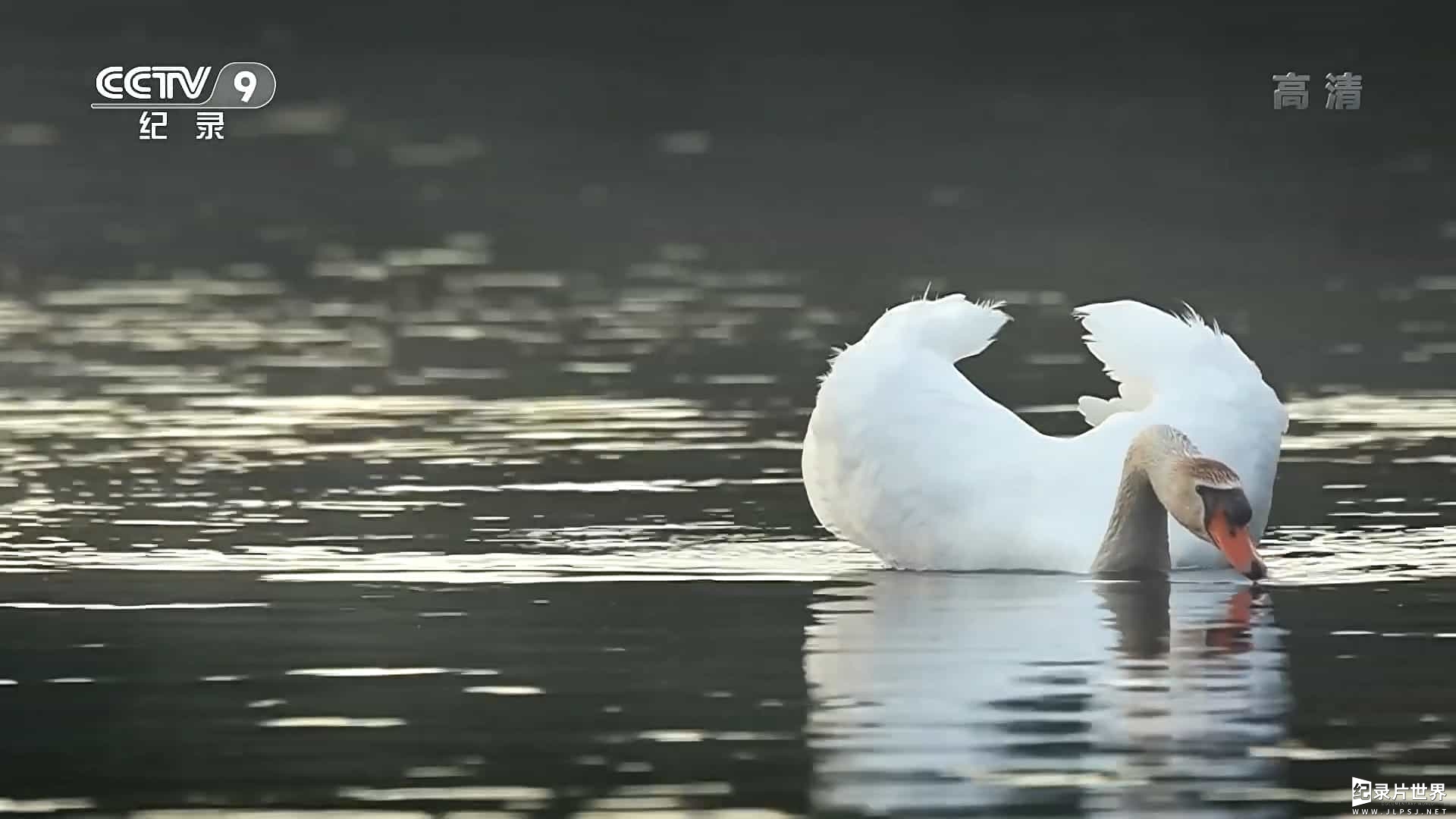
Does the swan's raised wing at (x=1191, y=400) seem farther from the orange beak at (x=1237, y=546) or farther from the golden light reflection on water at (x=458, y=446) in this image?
the orange beak at (x=1237, y=546)

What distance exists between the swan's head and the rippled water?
17cm

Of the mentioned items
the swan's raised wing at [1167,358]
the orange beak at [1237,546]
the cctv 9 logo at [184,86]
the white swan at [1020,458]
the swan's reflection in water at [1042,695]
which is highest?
the cctv 9 logo at [184,86]

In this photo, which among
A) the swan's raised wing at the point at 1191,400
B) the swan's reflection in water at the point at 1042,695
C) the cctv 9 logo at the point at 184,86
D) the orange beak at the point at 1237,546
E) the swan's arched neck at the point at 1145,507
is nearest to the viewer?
the swan's reflection in water at the point at 1042,695

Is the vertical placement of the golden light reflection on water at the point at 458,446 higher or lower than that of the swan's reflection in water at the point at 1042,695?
higher

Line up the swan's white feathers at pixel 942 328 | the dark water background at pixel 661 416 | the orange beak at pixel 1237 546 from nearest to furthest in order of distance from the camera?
1. the dark water background at pixel 661 416
2. the orange beak at pixel 1237 546
3. the swan's white feathers at pixel 942 328

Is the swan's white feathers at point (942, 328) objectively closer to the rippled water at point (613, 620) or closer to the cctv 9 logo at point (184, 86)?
the rippled water at point (613, 620)

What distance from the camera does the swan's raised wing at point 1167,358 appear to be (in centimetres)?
1655

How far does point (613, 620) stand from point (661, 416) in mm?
6884

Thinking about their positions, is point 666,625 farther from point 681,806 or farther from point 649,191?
point 649,191

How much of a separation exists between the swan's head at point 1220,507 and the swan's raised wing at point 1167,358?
100 centimetres

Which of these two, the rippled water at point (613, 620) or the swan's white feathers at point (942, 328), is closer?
the rippled water at point (613, 620)

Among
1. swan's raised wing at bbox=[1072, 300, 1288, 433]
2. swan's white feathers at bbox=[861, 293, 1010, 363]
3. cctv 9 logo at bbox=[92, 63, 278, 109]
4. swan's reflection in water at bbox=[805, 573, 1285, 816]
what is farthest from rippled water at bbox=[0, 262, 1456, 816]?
cctv 9 logo at bbox=[92, 63, 278, 109]

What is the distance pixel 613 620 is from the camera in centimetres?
1486

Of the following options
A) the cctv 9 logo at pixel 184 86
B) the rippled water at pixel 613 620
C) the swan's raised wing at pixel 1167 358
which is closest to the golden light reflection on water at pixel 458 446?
the rippled water at pixel 613 620
